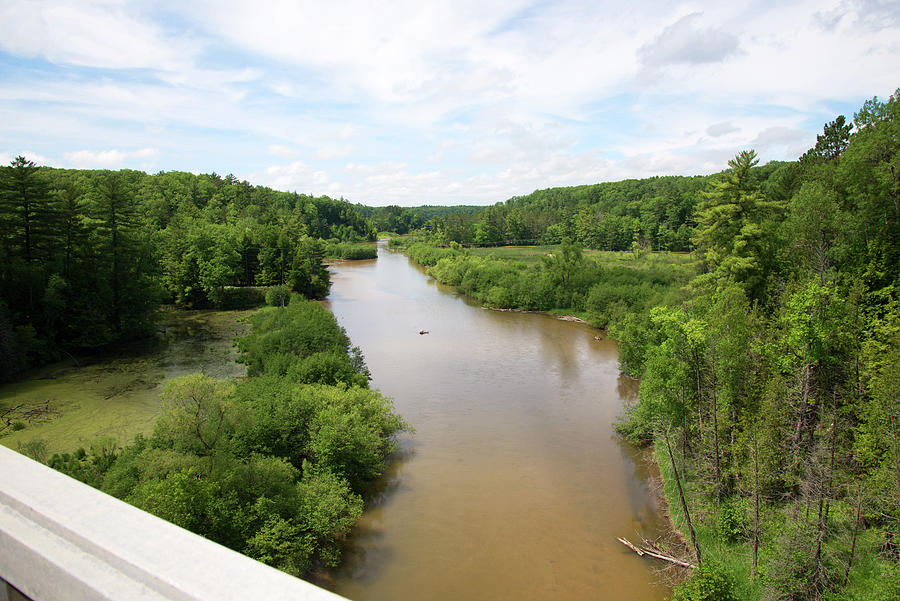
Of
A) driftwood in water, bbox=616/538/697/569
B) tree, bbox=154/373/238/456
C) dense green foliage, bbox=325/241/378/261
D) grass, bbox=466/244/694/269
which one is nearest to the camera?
driftwood in water, bbox=616/538/697/569

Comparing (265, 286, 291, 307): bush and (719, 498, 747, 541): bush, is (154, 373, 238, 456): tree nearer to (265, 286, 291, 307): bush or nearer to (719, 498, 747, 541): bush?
(719, 498, 747, 541): bush

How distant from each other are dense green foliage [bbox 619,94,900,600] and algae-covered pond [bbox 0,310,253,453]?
61.3 feet

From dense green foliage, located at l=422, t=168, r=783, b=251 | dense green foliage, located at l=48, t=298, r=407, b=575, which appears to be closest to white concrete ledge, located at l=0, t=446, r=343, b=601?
dense green foliage, located at l=48, t=298, r=407, b=575

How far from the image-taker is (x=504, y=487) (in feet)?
56.4

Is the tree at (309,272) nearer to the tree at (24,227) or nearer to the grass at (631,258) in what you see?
the tree at (24,227)

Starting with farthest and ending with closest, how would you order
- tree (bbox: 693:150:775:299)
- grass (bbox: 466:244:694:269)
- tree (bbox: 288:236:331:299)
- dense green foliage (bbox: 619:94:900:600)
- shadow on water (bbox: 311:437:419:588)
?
1. grass (bbox: 466:244:694:269)
2. tree (bbox: 288:236:331:299)
3. tree (bbox: 693:150:775:299)
4. shadow on water (bbox: 311:437:419:588)
5. dense green foliage (bbox: 619:94:900:600)

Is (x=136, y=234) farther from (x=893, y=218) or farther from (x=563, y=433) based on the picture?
(x=893, y=218)

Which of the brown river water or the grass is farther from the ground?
the grass

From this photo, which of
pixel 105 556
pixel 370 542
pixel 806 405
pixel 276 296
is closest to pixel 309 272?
pixel 276 296

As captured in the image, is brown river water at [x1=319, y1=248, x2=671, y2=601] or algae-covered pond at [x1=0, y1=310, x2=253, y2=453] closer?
brown river water at [x1=319, y1=248, x2=671, y2=601]

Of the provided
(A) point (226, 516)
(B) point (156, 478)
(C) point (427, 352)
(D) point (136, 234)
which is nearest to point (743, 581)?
(A) point (226, 516)

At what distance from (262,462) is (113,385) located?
51.5 feet

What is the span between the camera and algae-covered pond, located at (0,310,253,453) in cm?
1889

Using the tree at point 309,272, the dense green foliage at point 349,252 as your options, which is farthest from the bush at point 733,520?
the dense green foliage at point 349,252
